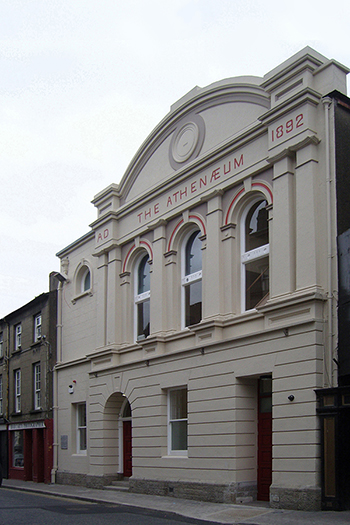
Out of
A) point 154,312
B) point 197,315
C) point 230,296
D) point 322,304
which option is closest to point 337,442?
point 322,304

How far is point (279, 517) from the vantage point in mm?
12289

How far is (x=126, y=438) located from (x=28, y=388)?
8694 mm

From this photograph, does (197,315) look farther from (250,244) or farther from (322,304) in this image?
(322,304)

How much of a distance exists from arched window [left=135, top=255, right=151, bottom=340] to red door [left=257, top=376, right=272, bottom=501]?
5.47 meters

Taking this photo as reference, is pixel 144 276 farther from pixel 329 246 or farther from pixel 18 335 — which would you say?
pixel 18 335

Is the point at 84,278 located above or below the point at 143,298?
above

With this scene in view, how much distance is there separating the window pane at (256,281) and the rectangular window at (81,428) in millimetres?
10028

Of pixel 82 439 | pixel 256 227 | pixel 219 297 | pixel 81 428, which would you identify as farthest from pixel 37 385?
pixel 256 227

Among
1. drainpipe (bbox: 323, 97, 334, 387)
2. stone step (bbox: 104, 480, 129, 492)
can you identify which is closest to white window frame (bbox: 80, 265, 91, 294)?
stone step (bbox: 104, 480, 129, 492)

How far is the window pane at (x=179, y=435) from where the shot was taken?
17469 mm

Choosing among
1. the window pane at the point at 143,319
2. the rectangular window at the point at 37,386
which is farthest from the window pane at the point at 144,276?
the rectangular window at the point at 37,386

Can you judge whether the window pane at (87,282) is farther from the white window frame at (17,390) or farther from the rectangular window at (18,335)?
the white window frame at (17,390)

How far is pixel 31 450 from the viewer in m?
27.4

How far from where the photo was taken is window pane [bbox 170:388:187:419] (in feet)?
58.1
